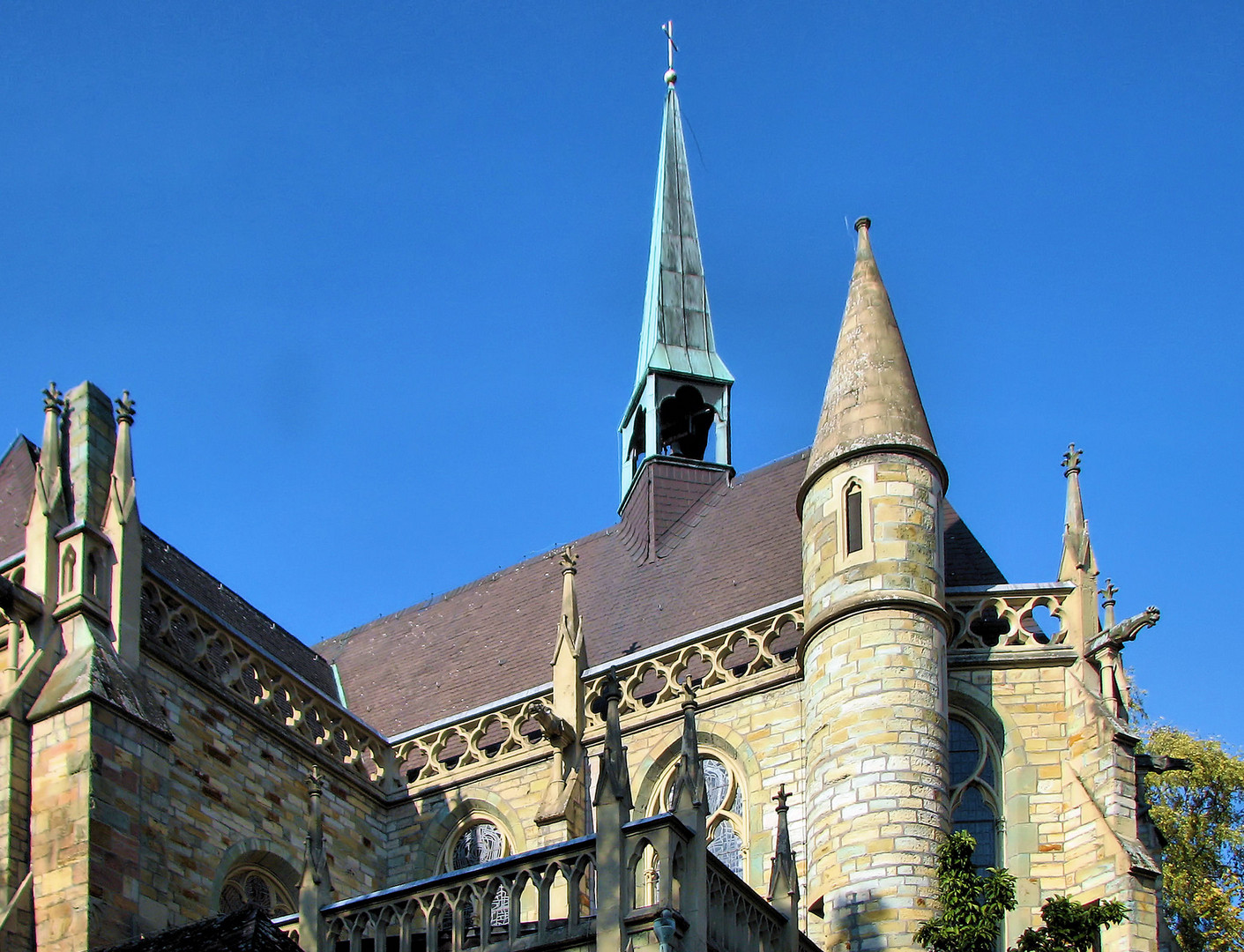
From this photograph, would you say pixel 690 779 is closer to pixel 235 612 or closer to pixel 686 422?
pixel 235 612

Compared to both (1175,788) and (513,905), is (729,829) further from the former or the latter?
(1175,788)

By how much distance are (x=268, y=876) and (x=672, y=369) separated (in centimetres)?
1305

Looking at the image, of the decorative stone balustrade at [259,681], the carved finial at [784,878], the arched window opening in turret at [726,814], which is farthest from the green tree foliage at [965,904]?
the decorative stone balustrade at [259,681]

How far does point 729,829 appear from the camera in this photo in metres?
23.0

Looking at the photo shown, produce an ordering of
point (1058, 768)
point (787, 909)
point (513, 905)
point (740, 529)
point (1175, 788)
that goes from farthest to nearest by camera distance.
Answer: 1. point (1175, 788)
2. point (740, 529)
3. point (1058, 768)
4. point (787, 909)
5. point (513, 905)

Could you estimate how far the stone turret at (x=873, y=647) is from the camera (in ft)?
67.3

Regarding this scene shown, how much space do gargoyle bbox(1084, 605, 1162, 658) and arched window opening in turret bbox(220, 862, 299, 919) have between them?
8.21 meters

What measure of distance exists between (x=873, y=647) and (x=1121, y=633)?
252cm

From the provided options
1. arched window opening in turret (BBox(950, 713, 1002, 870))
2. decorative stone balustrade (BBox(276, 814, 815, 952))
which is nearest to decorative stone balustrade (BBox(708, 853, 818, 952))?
decorative stone balustrade (BBox(276, 814, 815, 952))

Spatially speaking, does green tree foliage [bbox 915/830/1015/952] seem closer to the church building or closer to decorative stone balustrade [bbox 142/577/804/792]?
the church building

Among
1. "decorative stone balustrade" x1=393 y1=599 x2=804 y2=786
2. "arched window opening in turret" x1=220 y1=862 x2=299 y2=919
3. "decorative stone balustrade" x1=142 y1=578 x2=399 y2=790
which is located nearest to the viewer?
"arched window opening in turret" x1=220 y1=862 x2=299 y2=919

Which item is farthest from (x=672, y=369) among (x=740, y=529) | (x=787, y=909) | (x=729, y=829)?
(x=787, y=909)

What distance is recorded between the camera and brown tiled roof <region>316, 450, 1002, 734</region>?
1019 inches

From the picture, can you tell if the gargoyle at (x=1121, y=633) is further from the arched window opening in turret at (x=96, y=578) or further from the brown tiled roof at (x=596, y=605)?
the arched window opening in turret at (x=96, y=578)
